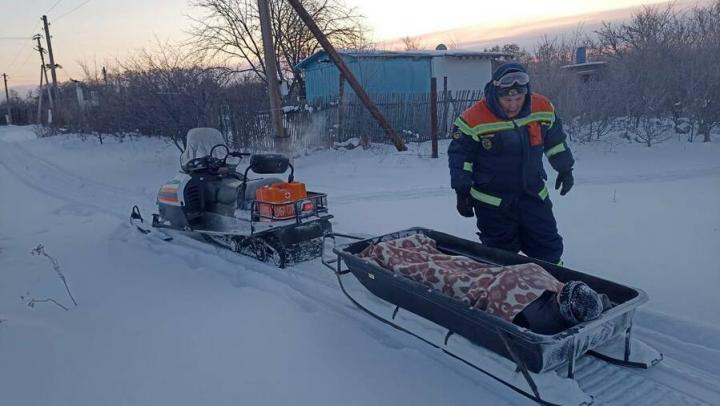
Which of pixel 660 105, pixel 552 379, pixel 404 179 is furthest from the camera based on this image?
pixel 660 105

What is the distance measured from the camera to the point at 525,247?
349 cm

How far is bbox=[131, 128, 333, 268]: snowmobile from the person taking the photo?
4.50 m

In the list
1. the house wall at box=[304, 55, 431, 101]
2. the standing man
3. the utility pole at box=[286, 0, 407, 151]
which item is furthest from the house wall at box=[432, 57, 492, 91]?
the standing man

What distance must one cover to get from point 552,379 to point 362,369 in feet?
3.26

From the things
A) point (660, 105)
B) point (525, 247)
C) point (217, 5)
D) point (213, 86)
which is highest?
point (217, 5)

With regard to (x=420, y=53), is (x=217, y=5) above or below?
above

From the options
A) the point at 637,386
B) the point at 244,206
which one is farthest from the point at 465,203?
the point at 244,206

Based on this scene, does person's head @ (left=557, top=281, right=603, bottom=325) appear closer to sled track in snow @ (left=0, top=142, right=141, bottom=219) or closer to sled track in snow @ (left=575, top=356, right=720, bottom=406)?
sled track in snow @ (left=575, top=356, right=720, bottom=406)

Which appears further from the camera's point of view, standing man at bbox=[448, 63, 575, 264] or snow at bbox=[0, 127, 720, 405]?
standing man at bbox=[448, 63, 575, 264]

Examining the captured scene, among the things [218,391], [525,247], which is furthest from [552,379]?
[218,391]

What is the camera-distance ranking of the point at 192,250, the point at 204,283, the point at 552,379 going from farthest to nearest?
the point at 192,250 → the point at 204,283 → the point at 552,379

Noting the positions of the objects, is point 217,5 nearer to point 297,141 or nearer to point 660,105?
point 297,141

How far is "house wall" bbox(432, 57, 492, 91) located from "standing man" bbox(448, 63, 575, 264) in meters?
13.2

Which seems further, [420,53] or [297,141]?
[420,53]
